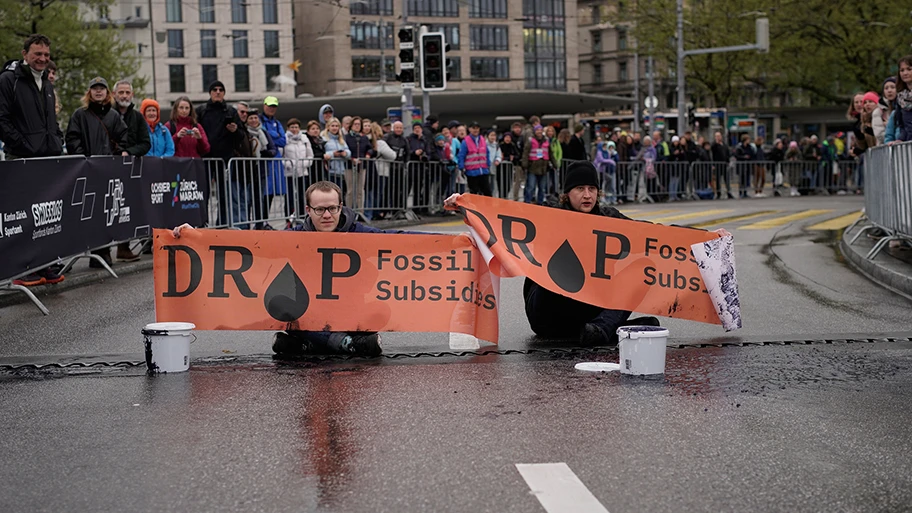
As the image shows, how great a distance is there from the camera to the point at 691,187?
36688 millimetres

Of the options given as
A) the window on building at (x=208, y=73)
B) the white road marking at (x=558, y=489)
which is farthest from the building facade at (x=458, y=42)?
the white road marking at (x=558, y=489)

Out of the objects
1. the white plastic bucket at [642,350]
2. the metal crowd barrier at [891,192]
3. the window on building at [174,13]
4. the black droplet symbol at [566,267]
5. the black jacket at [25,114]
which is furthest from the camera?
the window on building at [174,13]

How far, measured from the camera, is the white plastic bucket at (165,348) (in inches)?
291

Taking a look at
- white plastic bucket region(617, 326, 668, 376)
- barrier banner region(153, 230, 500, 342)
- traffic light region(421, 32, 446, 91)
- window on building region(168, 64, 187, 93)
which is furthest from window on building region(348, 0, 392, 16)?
white plastic bucket region(617, 326, 668, 376)

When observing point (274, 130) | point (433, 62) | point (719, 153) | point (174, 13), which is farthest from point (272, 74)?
point (274, 130)

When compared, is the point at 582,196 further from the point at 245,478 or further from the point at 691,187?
the point at 691,187

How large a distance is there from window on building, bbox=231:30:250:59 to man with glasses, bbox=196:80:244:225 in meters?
78.4

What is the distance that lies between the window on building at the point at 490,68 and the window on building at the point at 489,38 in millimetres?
945

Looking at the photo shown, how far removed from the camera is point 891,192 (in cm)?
1412

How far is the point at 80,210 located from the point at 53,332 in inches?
127

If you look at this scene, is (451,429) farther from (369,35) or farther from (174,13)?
(369,35)

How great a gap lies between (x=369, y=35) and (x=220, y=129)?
8388 centimetres

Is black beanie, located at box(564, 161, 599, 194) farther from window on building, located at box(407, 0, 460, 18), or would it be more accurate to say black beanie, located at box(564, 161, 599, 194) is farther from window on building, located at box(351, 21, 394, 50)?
window on building, located at box(407, 0, 460, 18)

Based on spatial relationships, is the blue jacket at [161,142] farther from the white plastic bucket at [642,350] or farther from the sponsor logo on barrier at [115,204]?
the white plastic bucket at [642,350]
